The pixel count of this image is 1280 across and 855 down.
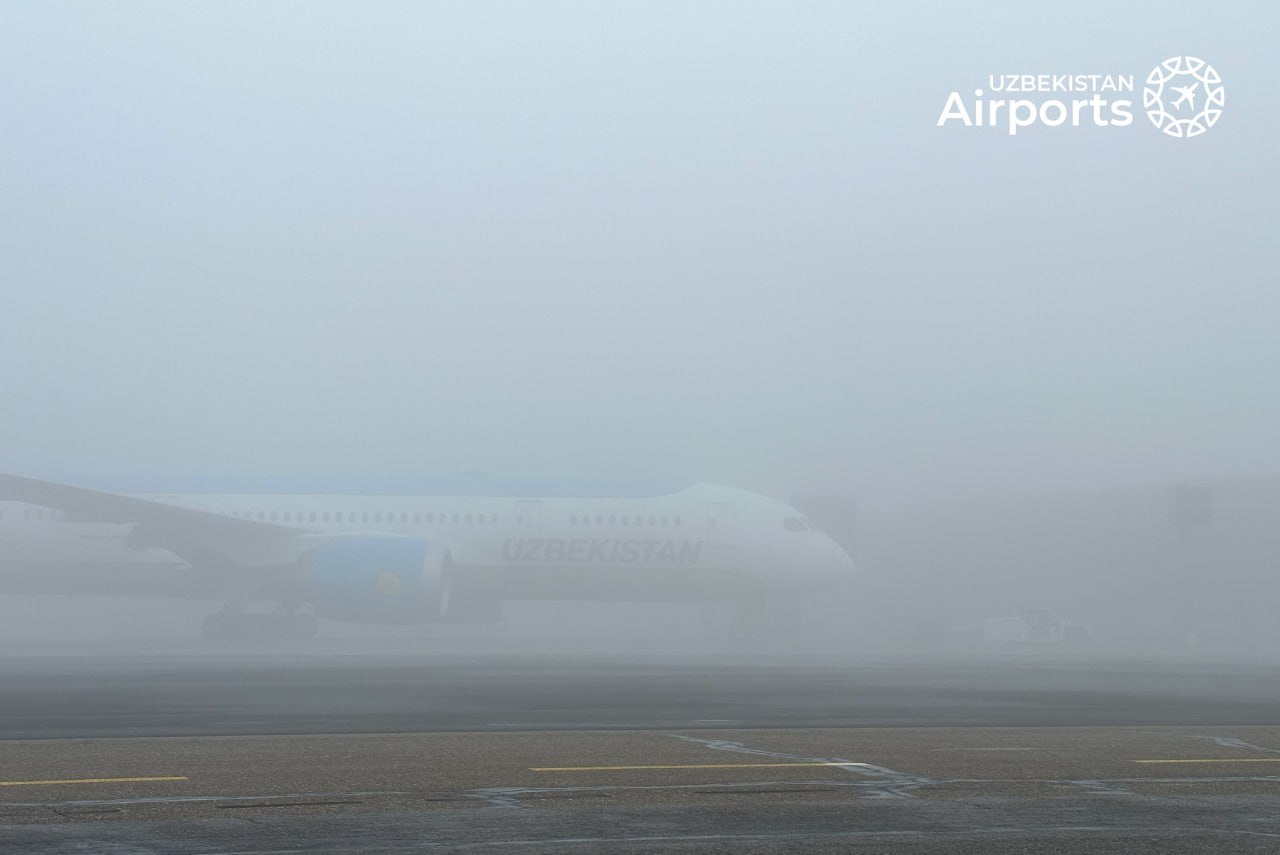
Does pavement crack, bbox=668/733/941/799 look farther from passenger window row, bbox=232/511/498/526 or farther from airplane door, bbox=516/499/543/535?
passenger window row, bbox=232/511/498/526

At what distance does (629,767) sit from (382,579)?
2449 cm

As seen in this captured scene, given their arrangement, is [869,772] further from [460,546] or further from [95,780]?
[460,546]

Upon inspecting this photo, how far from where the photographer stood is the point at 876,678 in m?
24.1

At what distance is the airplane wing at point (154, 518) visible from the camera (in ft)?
116

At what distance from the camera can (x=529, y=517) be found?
126 ft

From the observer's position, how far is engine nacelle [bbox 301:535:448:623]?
1361 inches

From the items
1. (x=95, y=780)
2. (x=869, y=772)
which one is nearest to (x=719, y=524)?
(x=869, y=772)

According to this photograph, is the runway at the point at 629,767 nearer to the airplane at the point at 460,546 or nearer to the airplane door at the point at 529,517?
the airplane at the point at 460,546

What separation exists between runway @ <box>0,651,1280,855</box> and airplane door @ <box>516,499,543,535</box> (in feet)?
53.6

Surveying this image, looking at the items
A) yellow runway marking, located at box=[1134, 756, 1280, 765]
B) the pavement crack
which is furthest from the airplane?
yellow runway marking, located at box=[1134, 756, 1280, 765]

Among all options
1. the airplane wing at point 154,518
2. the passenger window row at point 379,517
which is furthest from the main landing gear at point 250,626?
the passenger window row at point 379,517

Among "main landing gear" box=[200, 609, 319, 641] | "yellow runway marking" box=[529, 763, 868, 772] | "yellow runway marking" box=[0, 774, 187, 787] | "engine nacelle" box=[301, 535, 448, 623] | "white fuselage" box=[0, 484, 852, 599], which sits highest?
"white fuselage" box=[0, 484, 852, 599]

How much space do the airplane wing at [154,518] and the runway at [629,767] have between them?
14.8 metres

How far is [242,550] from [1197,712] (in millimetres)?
25997
